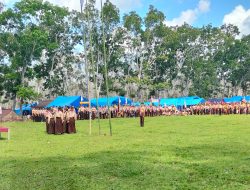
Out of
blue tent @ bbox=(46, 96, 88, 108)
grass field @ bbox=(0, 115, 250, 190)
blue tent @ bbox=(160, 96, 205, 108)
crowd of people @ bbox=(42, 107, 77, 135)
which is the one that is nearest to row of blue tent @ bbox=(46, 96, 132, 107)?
blue tent @ bbox=(46, 96, 88, 108)

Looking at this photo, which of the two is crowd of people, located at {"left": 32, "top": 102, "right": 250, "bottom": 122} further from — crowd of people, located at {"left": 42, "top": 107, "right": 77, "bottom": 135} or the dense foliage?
crowd of people, located at {"left": 42, "top": 107, "right": 77, "bottom": 135}

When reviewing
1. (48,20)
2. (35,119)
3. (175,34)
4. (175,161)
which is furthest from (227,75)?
(175,161)

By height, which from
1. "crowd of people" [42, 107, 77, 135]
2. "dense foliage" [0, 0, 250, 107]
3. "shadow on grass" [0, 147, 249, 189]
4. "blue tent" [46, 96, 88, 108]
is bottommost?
"shadow on grass" [0, 147, 249, 189]

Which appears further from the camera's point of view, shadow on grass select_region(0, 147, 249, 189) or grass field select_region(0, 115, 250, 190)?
grass field select_region(0, 115, 250, 190)

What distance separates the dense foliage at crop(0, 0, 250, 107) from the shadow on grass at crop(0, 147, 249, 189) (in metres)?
46.7

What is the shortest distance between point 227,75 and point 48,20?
41236 mm

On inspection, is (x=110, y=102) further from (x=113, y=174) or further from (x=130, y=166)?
(x=113, y=174)

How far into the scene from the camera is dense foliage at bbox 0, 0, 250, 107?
205 feet

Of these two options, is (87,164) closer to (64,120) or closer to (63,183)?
(63,183)

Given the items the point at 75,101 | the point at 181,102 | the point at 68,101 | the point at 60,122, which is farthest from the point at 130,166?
the point at 181,102

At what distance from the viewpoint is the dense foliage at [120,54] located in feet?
205

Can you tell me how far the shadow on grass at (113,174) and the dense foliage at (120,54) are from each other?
4673 centimetres

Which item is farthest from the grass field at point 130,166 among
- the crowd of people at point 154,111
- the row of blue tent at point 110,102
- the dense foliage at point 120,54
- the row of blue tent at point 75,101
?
the dense foliage at point 120,54

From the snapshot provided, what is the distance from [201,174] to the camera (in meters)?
10.6
